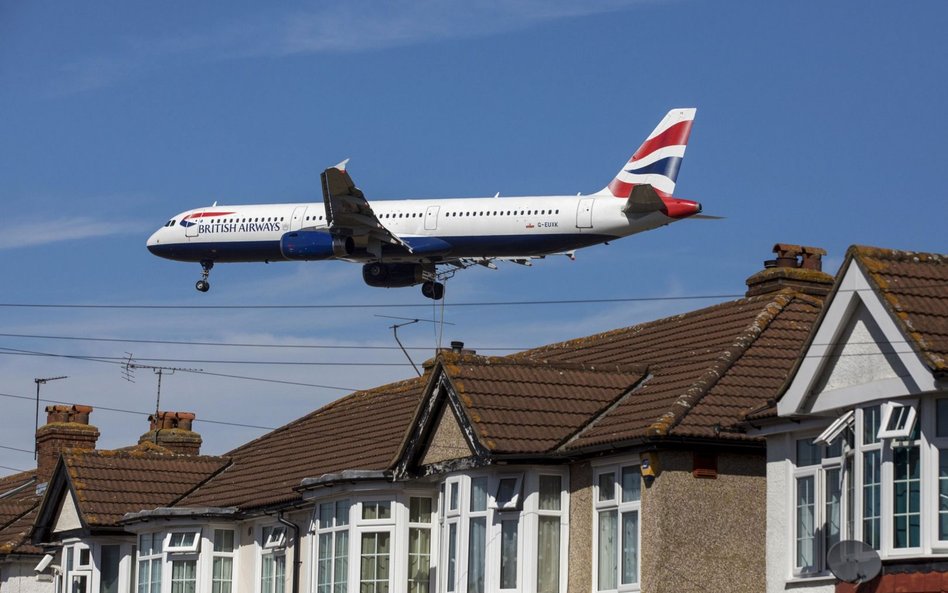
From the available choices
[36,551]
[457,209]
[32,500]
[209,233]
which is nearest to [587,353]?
[36,551]

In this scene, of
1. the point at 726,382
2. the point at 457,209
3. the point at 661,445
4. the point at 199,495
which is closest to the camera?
the point at 661,445

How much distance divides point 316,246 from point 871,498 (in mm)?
35282

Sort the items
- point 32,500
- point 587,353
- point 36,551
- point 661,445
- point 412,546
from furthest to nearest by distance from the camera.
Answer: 1. point 32,500
2. point 36,551
3. point 587,353
4. point 412,546
5. point 661,445

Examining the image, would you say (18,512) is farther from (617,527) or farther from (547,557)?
(617,527)

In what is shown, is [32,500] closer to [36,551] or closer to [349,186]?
[36,551]

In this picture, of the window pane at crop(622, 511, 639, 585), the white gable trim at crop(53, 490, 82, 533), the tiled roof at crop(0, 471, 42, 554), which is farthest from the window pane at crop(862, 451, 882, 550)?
the tiled roof at crop(0, 471, 42, 554)

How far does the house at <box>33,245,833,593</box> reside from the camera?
2327 centimetres

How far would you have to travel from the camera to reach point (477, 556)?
2525cm

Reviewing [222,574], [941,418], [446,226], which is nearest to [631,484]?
[941,418]

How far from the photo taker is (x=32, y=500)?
4403 cm

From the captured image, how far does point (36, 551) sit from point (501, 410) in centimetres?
1750

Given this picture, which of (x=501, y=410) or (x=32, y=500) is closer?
(x=501, y=410)

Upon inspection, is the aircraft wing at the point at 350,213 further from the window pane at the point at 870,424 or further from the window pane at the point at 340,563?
the window pane at the point at 870,424

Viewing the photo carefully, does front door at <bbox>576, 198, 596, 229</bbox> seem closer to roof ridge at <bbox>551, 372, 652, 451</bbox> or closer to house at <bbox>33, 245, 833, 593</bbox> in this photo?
house at <bbox>33, 245, 833, 593</bbox>
